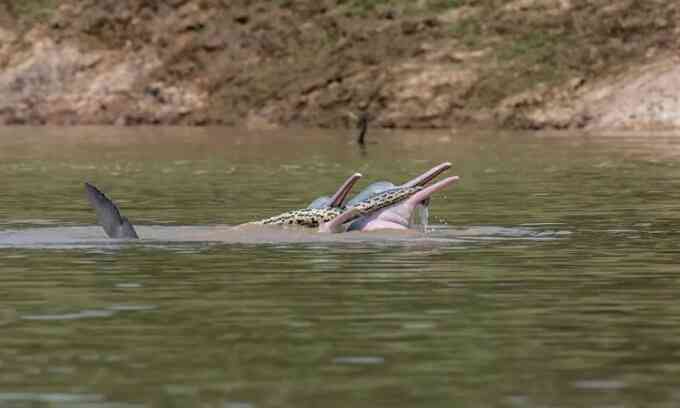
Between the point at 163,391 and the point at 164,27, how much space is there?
329ft

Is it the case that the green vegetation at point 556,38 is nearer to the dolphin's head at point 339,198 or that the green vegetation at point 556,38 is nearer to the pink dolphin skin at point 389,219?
the dolphin's head at point 339,198

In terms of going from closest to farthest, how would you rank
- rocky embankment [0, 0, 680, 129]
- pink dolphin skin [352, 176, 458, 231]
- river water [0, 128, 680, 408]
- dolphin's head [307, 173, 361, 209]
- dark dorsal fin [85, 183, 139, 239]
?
river water [0, 128, 680, 408] → dark dorsal fin [85, 183, 139, 239] → dolphin's head [307, 173, 361, 209] → pink dolphin skin [352, 176, 458, 231] → rocky embankment [0, 0, 680, 129]

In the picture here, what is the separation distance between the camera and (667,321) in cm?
1648

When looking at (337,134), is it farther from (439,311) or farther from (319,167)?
(439,311)

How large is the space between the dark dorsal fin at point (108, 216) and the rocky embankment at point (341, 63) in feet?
197

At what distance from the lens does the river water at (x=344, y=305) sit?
42.7 ft

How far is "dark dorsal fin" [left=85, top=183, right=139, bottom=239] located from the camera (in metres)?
24.2

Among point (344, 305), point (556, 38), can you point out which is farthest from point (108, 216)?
point (556, 38)

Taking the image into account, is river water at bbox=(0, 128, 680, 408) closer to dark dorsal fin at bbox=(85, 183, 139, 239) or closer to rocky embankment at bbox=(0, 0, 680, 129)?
dark dorsal fin at bbox=(85, 183, 139, 239)

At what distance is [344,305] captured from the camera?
58.4 ft

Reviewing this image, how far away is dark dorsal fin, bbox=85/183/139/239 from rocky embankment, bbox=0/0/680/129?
59.9 m

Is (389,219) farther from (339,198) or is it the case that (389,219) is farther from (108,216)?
(108,216)

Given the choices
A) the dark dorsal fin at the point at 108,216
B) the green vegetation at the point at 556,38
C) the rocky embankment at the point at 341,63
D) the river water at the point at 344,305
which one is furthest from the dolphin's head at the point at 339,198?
the green vegetation at the point at 556,38

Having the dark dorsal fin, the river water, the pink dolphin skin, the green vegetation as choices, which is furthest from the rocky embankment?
the dark dorsal fin
